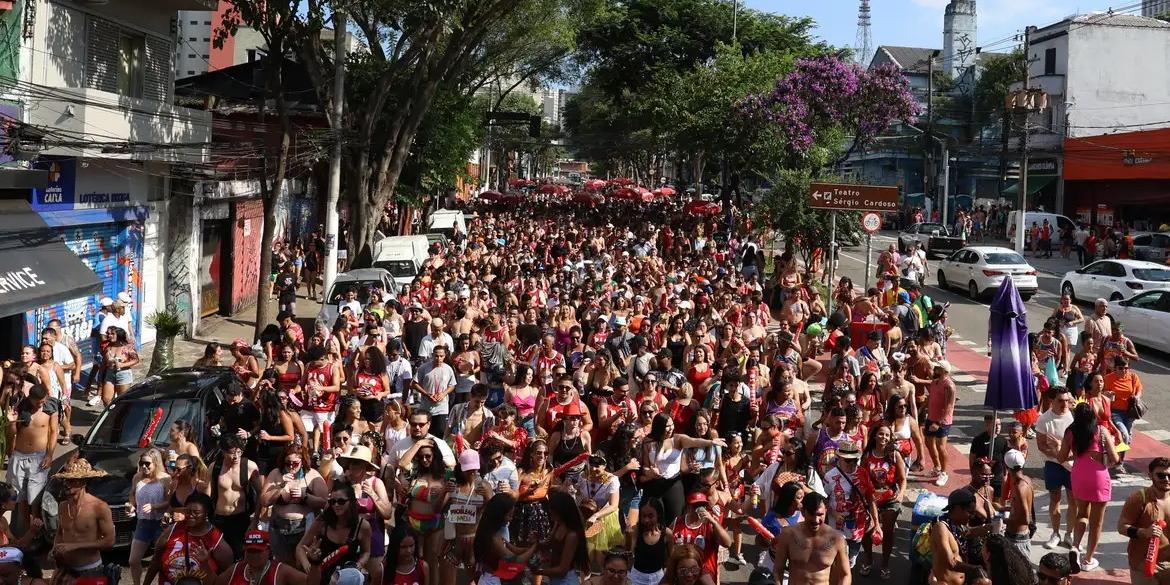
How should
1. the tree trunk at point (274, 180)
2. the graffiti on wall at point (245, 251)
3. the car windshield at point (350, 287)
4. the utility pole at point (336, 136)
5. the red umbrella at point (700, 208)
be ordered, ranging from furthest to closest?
the red umbrella at point (700, 208) < the graffiti on wall at point (245, 251) < the utility pole at point (336, 136) < the car windshield at point (350, 287) < the tree trunk at point (274, 180)

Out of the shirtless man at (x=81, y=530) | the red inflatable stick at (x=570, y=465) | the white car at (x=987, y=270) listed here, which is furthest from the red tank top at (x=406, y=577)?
the white car at (x=987, y=270)

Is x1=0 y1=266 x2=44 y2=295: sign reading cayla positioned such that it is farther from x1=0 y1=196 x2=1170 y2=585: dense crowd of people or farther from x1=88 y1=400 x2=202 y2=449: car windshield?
x1=88 y1=400 x2=202 y2=449: car windshield

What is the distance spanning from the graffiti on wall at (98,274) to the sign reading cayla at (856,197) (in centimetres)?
1168

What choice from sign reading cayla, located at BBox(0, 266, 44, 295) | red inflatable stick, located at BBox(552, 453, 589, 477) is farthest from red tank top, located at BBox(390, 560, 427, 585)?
sign reading cayla, located at BBox(0, 266, 44, 295)

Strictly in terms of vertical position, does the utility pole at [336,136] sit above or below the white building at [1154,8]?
below

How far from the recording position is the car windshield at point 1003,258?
27100 mm

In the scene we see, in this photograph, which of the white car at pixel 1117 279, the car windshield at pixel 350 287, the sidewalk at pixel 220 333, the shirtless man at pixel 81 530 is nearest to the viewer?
the shirtless man at pixel 81 530

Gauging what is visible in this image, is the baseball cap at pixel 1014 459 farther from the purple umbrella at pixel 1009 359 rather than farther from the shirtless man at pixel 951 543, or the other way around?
the purple umbrella at pixel 1009 359

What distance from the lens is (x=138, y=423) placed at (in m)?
10.9

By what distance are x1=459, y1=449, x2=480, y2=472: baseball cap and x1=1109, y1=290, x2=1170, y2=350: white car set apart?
47.6ft

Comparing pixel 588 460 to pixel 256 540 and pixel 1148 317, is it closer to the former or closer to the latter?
pixel 256 540

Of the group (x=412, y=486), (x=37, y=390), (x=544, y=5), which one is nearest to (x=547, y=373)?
(x=412, y=486)

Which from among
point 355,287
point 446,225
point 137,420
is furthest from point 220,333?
point 446,225

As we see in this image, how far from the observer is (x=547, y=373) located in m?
12.9
